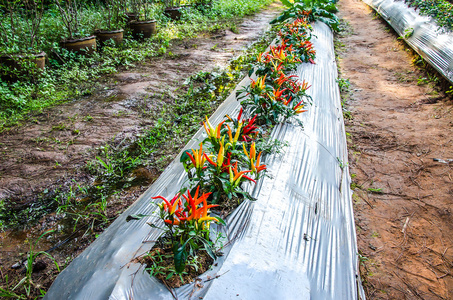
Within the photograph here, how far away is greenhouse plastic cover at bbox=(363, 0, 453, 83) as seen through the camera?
4246 millimetres

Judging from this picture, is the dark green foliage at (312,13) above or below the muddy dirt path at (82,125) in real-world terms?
above

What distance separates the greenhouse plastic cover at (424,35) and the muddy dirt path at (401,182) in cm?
34

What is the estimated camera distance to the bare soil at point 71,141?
1.90m

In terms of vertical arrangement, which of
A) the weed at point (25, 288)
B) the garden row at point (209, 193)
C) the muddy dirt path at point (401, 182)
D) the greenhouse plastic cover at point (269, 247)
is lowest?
the weed at point (25, 288)

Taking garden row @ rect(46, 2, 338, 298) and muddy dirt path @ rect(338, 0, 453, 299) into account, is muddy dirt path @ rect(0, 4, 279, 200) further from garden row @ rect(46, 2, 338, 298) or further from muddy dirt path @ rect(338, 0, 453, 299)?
muddy dirt path @ rect(338, 0, 453, 299)

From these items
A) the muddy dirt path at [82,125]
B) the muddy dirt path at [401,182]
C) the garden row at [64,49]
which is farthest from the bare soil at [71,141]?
the muddy dirt path at [401,182]

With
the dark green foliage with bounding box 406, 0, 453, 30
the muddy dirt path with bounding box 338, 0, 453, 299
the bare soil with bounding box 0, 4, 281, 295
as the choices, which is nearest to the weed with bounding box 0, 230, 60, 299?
the bare soil with bounding box 0, 4, 281, 295

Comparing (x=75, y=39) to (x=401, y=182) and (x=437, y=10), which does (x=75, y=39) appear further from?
(x=437, y=10)

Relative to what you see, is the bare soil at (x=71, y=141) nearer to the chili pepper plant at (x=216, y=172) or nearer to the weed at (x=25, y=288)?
the weed at (x=25, y=288)

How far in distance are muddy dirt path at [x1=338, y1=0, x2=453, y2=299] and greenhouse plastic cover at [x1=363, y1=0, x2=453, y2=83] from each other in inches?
13.4

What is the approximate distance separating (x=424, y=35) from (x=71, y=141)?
6.03 m

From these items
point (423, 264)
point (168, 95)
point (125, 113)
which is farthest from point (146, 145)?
point (423, 264)

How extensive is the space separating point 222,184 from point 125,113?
7.64ft

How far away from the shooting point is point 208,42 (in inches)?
254
